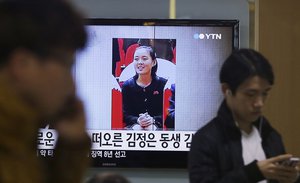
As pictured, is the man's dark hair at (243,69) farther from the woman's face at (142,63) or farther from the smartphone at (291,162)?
the woman's face at (142,63)

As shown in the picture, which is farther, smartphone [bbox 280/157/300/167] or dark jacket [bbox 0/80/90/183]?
smartphone [bbox 280/157/300/167]

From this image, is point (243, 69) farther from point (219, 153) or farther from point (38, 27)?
point (38, 27)

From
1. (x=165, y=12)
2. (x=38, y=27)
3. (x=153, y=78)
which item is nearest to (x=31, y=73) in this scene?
(x=38, y=27)

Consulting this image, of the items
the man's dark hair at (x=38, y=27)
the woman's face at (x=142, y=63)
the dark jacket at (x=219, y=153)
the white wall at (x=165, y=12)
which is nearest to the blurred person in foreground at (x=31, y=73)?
the man's dark hair at (x=38, y=27)

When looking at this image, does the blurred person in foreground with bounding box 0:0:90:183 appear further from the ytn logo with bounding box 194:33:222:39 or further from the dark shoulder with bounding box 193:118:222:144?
the ytn logo with bounding box 194:33:222:39

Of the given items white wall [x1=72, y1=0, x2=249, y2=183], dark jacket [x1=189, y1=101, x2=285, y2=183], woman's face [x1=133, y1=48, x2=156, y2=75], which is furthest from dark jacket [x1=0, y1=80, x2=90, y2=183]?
white wall [x1=72, y1=0, x2=249, y2=183]

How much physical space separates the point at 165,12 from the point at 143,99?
1.89 ft

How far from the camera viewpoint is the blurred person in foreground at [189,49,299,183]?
175cm

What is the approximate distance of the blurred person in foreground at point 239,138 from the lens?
175 centimetres

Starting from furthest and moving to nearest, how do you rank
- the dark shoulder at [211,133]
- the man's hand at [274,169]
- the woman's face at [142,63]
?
the woman's face at [142,63] < the dark shoulder at [211,133] < the man's hand at [274,169]

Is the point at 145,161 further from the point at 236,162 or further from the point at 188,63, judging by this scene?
the point at 236,162

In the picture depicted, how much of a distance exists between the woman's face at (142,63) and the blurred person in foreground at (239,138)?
5.97ft

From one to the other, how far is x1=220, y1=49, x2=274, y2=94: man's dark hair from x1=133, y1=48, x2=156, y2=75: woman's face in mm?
1852

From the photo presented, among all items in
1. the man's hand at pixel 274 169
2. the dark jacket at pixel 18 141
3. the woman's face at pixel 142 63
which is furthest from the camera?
the woman's face at pixel 142 63
